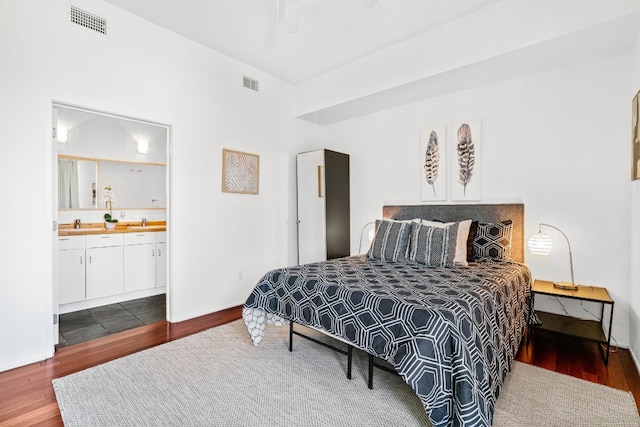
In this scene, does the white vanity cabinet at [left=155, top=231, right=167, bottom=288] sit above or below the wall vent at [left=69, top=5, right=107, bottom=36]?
below

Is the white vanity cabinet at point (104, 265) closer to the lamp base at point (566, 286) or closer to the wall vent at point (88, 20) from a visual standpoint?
the wall vent at point (88, 20)

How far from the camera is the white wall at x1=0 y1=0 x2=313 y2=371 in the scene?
2.42 metres

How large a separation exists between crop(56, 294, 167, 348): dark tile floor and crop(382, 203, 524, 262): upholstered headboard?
10.1ft

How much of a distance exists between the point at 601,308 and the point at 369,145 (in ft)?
9.75

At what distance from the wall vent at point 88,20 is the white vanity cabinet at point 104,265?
222 cm

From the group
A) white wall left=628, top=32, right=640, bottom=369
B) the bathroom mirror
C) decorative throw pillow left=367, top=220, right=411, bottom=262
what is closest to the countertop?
the bathroom mirror

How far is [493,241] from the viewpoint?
10.3ft

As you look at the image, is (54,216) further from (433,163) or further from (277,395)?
(433,163)

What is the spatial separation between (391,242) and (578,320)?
1.75 m

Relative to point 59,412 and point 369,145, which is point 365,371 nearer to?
point 59,412

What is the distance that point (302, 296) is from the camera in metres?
2.36

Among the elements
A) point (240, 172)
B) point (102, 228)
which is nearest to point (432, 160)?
point (240, 172)

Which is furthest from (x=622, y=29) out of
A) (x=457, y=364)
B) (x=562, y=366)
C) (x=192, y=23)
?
(x=192, y=23)

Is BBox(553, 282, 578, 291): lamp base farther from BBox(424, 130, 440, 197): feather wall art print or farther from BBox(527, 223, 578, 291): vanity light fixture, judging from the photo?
BBox(424, 130, 440, 197): feather wall art print
